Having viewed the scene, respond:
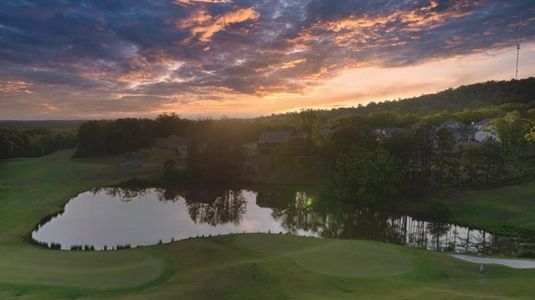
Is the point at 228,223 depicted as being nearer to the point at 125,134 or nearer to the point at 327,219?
the point at 327,219

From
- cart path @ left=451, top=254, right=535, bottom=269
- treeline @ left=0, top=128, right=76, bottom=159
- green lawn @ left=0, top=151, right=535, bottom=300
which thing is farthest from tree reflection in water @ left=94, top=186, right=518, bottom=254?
treeline @ left=0, top=128, right=76, bottom=159

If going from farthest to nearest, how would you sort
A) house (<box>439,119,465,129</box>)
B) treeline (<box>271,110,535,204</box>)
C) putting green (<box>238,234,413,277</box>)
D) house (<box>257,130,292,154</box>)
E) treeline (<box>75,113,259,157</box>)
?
house (<box>439,119,465,129</box>), treeline (<box>75,113,259,157</box>), house (<box>257,130,292,154</box>), treeline (<box>271,110,535,204</box>), putting green (<box>238,234,413,277</box>)

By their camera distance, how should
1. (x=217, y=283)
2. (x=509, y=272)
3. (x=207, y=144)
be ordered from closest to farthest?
(x=217, y=283), (x=509, y=272), (x=207, y=144)

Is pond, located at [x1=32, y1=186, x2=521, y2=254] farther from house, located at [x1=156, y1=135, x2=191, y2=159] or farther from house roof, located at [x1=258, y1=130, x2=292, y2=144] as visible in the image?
house, located at [x1=156, y1=135, x2=191, y2=159]

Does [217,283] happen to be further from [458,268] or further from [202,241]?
[458,268]

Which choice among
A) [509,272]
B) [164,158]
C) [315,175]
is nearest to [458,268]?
[509,272]

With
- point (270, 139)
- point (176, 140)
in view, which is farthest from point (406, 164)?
point (176, 140)
